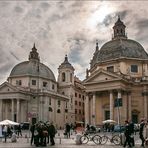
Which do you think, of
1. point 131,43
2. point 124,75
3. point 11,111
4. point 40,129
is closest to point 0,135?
point 40,129

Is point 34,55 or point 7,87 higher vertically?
point 34,55

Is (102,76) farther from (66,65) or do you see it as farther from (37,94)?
(66,65)

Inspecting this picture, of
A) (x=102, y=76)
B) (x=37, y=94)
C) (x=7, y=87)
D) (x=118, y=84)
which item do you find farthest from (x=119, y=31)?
(x=7, y=87)

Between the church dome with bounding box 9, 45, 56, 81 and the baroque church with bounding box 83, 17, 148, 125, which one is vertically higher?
the church dome with bounding box 9, 45, 56, 81

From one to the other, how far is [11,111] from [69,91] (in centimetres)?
2120

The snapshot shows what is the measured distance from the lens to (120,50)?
7356cm

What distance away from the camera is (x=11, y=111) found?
3610 inches

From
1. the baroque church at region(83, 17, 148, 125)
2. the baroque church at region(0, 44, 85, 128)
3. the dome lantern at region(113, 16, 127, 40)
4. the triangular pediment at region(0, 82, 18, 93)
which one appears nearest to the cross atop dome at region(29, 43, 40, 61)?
the baroque church at region(0, 44, 85, 128)

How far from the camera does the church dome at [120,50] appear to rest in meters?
73.6

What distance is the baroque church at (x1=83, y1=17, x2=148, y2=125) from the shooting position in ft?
228

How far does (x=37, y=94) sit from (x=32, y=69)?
25.8 feet

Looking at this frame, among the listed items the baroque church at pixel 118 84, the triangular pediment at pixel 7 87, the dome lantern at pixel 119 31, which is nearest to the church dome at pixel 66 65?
the triangular pediment at pixel 7 87

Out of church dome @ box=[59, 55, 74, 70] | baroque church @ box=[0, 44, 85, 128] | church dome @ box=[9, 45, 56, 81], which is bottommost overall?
baroque church @ box=[0, 44, 85, 128]

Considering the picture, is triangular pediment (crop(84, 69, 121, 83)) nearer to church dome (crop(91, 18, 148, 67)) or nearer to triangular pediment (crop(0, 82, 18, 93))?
church dome (crop(91, 18, 148, 67))
